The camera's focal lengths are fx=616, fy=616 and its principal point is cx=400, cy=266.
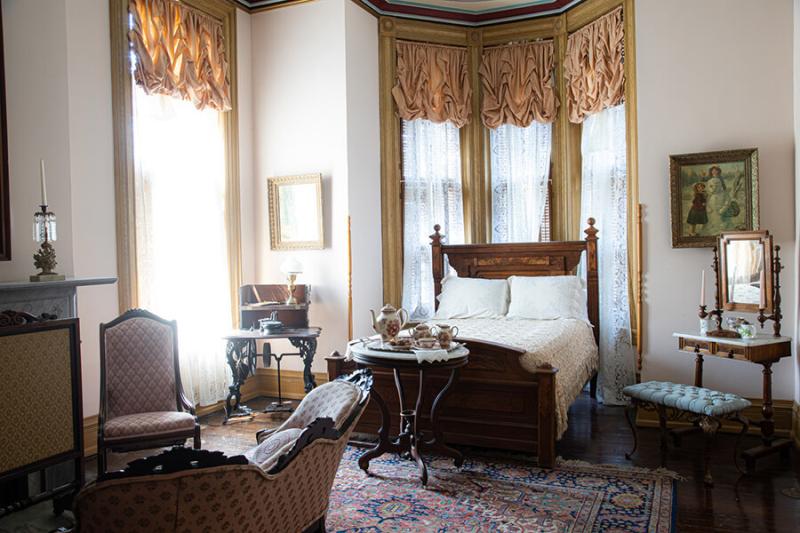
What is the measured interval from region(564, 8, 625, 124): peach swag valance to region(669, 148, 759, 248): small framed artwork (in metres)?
1.18

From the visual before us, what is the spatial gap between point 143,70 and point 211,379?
2.61 m

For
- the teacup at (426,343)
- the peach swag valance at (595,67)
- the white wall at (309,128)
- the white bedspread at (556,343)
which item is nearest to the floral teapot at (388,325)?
the teacup at (426,343)

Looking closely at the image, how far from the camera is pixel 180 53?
16.9ft

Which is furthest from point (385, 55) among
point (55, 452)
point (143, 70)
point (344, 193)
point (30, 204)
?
point (55, 452)

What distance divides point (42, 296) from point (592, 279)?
4500mm

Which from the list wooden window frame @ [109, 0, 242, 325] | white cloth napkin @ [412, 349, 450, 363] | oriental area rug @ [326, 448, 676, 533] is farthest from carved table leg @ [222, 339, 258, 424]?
white cloth napkin @ [412, 349, 450, 363]

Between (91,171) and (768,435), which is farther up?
(91,171)

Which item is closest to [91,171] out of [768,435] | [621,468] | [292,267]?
[292,267]

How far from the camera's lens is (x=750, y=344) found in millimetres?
3922

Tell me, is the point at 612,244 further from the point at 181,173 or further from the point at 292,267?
the point at 181,173

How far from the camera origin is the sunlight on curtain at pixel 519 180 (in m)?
6.49

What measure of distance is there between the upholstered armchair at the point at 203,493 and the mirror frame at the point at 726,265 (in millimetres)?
3331

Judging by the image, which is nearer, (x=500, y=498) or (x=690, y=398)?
(x=500, y=498)

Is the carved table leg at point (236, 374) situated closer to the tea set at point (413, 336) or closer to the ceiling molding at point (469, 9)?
the tea set at point (413, 336)
